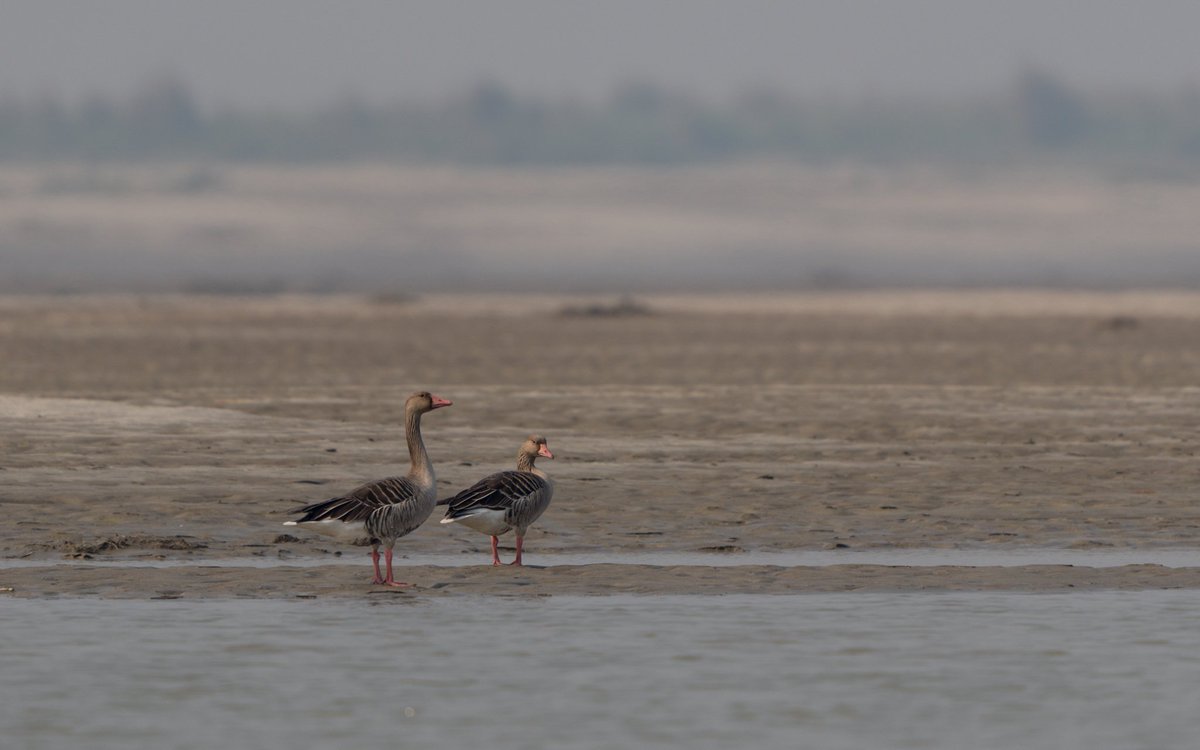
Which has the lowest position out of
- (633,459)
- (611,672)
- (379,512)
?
(611,672)

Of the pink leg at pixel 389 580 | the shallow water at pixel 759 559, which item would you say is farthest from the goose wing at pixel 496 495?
the shallow water at pixel 759 559

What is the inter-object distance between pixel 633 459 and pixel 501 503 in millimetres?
9429

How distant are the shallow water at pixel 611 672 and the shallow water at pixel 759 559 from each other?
1.68 metres

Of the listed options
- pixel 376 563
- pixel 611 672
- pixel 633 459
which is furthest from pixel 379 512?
pixel 633 459

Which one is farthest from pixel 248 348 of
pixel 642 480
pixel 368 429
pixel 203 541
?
pixel 203 541

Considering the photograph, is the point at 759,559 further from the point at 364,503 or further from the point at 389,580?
the point at 364,503

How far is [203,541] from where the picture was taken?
57.1 feet

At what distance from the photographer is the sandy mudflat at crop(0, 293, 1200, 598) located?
15914mm

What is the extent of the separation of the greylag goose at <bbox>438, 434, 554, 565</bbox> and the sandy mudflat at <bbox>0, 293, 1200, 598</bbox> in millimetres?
412

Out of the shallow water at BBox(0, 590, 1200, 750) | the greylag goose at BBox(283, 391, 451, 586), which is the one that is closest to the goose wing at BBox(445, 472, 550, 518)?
the greylag goose at BBox(283, 391, 451, 586)

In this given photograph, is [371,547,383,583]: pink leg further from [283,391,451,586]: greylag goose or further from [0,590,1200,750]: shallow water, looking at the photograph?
[0,590,1200,750]: shallow water

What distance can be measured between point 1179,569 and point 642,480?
24.8 feet

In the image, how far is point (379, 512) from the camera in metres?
14.8

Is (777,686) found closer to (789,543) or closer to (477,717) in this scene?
(477,717)
